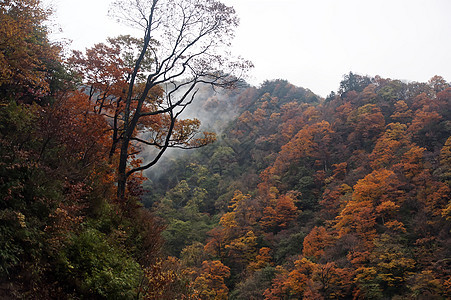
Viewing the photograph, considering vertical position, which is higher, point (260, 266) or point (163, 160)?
point (163, 160)

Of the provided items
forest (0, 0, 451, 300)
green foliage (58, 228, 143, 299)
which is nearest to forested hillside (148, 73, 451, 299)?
forest (0, 0, 451, 300)

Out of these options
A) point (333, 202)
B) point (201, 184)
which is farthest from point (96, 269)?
point (201, 184)

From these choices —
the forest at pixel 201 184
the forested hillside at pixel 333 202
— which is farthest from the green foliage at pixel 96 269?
the forested hillside at pixel 333 202

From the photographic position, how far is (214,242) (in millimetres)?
31609

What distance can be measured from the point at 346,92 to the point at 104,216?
54.4 m

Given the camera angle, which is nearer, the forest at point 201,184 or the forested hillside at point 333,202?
the forest at point 201,184

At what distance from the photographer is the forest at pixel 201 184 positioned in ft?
15.1

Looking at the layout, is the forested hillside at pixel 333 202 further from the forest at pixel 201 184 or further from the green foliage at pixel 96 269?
the green foliage at pixel 96 269

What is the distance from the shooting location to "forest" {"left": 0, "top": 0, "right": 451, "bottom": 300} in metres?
4.60

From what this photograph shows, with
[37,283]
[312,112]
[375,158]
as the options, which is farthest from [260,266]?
[312,112]

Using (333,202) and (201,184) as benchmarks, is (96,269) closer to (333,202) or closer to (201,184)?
(333,202)

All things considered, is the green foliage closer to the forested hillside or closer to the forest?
the forest

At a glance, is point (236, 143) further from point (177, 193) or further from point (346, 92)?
point (346, 92)

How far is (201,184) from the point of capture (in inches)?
2094
